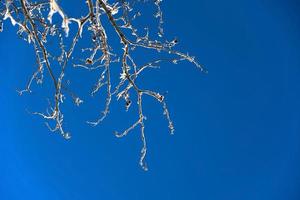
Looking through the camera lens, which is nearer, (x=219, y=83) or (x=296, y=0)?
(x=296, y=0)

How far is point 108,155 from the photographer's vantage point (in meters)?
3.71

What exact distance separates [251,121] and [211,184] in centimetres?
62

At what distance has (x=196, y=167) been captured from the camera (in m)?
3.71

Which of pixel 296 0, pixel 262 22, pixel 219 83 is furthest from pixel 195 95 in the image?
pixel 296 0

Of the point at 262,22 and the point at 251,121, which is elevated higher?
the point at 262,22

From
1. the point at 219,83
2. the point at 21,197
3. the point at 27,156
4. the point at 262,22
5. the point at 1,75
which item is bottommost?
the point at 21,197

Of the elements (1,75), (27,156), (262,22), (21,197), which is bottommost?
(21,197)

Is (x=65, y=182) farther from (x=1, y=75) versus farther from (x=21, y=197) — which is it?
(x=1, y=75)

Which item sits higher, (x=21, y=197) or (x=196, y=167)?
Answer: (x=196, y=167)

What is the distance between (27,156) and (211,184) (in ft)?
4.93

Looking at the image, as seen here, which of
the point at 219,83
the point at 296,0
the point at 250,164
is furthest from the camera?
the point at 250,164

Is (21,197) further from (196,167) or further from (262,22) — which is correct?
(262,22)

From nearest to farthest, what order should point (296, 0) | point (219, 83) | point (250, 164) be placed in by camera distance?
1. point (296, 0)
2. point (219, 83)
3. point (250, 164)

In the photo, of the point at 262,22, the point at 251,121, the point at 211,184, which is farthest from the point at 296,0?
the point at 211,184
